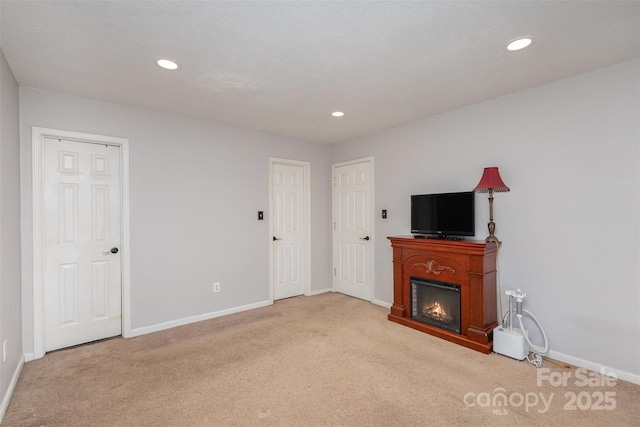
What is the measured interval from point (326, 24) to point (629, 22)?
186 cm

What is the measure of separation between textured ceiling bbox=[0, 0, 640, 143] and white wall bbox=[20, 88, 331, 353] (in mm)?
265

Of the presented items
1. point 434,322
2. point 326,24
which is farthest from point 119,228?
point 434,322

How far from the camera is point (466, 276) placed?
118 inches

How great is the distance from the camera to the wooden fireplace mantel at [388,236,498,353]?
9.46ft

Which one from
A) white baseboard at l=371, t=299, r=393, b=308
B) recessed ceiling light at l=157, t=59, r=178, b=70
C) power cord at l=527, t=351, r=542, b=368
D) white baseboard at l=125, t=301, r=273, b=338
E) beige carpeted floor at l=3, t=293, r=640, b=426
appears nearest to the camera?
beige carpeted floor at l=3, t=293, r=640, b=426

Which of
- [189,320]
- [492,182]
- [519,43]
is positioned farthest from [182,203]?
[519,43]

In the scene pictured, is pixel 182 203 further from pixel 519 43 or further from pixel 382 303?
pixel 519 43

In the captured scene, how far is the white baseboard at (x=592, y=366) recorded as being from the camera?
7.63 feet

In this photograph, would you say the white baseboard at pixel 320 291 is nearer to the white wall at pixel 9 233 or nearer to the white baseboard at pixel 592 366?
the white baseboard at pixel 592 366

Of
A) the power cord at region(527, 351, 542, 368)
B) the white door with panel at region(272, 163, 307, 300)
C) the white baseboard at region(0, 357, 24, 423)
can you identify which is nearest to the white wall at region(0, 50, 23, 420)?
the white baseboard at region(0, 357, 24, 423)

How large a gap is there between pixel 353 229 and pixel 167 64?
3252 millimetres

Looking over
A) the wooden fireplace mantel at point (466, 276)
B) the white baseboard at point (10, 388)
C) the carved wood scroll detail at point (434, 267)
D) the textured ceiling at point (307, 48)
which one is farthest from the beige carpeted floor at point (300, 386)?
the textured ceiling at point (307, 48)

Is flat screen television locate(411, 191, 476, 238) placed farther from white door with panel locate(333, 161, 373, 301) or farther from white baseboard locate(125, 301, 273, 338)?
white baseboard locate(125, 301, 273, 338)

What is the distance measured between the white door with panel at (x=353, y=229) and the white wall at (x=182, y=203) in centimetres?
103
